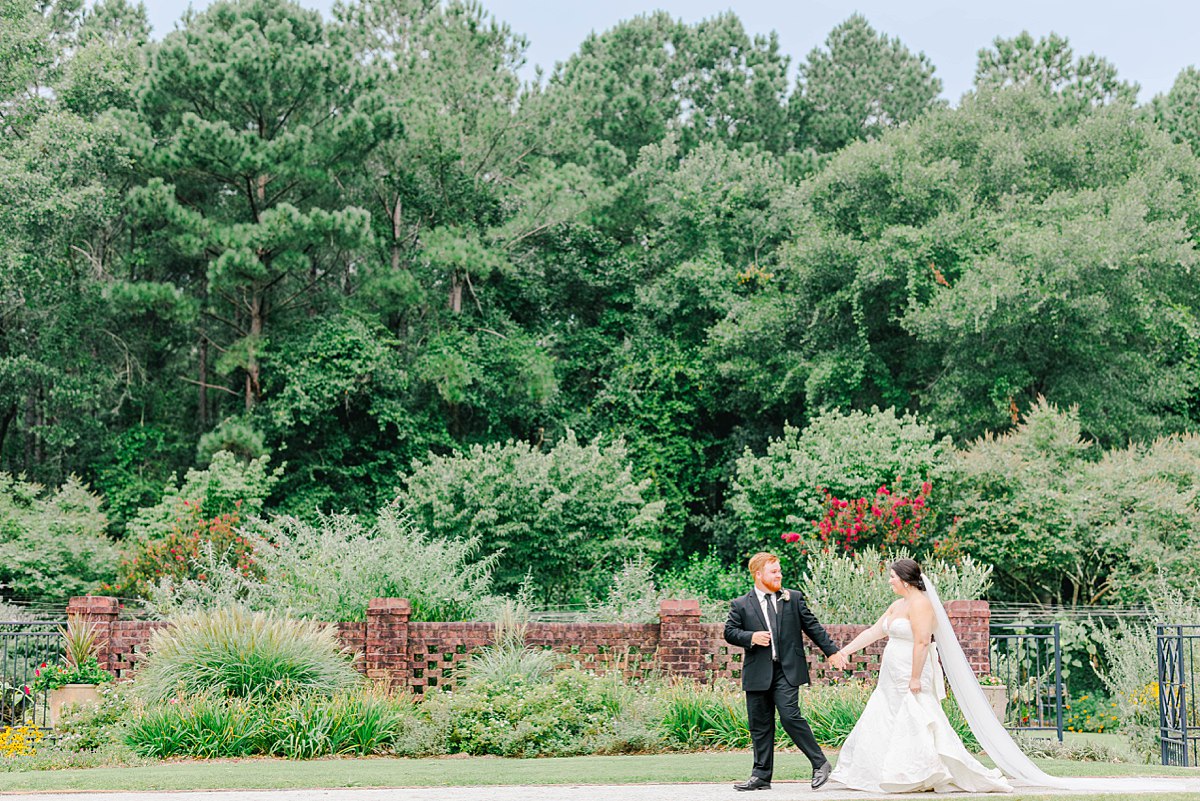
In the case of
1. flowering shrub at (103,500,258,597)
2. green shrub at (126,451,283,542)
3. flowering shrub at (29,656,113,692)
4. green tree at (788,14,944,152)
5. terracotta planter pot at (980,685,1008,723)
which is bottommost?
terracotta planter pot at (980,685,1008,723)

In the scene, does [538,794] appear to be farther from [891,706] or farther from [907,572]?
[907,572]

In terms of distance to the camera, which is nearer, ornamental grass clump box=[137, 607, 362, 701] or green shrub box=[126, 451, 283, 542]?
ornamental grass clump box=[137, 607, 362, 701]

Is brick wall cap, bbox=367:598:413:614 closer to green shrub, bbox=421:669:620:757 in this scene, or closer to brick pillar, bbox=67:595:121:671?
green shrub, bbox=421:669:620:757

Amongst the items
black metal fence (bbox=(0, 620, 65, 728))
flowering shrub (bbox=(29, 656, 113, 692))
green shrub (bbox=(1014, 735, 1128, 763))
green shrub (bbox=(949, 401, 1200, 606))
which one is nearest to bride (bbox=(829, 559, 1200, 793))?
green shrub (bbox=(1014, 735, 1128, 763))

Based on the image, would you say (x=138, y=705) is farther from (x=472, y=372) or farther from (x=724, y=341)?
(x=724, y=341)

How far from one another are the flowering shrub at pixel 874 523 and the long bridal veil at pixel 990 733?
1263 cm

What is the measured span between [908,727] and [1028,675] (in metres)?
7.83

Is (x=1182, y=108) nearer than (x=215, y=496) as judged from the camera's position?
No

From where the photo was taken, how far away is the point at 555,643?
1409 centimetres

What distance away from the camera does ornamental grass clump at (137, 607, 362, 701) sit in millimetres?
12203

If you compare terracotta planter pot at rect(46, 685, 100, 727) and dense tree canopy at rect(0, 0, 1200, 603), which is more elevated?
dense tree canopy at rect(0, 0, 1200, 603)

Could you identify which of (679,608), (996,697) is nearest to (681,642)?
(679,608)

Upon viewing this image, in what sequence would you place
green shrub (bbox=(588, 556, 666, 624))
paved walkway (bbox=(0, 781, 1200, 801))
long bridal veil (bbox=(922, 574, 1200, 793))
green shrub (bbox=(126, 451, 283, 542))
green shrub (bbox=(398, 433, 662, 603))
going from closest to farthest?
paved walkway (bbox=(0, 781, 1200, 801)) < long bridal veil (bbox=(922, 574, 1200, 793)) < green shrub (bbox=(588, 556, 666, 624)) < green shrub (bbox=(398, 433, 662, 603)) < green shrub (bbox=(126, 451, 283, 542))

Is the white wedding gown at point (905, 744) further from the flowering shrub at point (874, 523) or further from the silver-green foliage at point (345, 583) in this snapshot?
the flowering shrub at point (874, 523)
